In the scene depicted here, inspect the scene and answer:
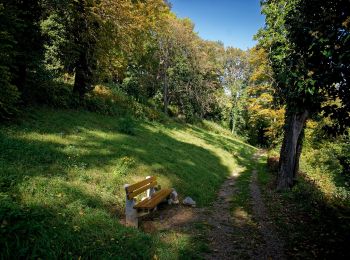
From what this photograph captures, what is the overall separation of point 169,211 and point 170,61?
34373mm

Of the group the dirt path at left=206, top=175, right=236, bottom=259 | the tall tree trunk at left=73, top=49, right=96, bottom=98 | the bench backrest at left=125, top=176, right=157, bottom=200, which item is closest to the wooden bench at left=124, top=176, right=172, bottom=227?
the bench backrest at left=125, top=176, right=157, bottom=200

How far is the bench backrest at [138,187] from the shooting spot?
28.3 feet

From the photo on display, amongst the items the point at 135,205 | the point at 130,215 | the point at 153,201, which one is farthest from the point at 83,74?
the point at 130,215

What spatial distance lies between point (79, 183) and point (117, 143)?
5565mm

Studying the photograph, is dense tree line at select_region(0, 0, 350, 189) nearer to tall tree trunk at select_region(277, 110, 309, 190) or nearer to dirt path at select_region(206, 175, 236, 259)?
tall tree trunk at select_region(277, 110, 309, 190)

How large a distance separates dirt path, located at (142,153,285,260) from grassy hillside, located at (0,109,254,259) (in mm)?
780

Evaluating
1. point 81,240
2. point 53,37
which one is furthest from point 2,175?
point 53,37

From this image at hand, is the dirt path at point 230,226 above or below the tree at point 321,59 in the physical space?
below

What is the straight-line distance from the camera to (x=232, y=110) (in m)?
60.2

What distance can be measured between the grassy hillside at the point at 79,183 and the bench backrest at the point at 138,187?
76 centimetres

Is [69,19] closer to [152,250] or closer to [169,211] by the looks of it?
[169,211]

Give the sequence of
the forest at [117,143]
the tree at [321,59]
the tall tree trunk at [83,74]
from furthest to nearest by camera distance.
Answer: the tall tree trunk at [83,74], the forest at [117,143], the tree at [321,59]

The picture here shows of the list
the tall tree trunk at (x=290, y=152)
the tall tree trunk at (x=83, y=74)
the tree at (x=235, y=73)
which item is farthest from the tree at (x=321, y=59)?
the tree at (x=235, y=73)

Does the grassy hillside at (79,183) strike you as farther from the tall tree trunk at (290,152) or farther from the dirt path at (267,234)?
the tall tree trunk at (290,152)
